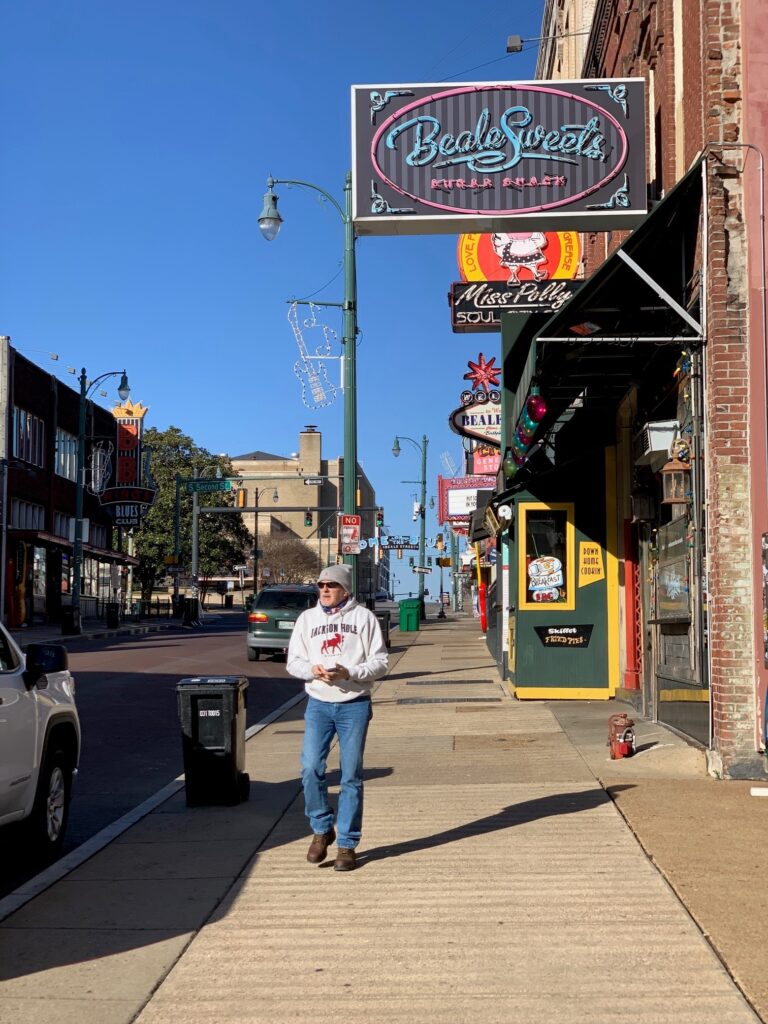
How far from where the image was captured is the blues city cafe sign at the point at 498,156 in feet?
39.1

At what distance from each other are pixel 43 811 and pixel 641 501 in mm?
7564

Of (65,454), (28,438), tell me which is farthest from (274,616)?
(65,454)

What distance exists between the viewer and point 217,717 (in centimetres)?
908

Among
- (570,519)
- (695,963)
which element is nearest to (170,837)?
(695,963)

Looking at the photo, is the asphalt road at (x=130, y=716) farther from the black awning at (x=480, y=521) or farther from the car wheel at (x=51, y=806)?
the black awning at (x=480, y=521)

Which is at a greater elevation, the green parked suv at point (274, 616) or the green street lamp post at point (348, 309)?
the green street lamp post at point (348, 309)

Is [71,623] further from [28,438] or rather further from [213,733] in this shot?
[213,733]

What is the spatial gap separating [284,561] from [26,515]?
2317 inches

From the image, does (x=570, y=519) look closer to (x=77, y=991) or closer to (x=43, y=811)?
(x=43, y=811)

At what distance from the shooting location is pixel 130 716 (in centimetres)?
1600

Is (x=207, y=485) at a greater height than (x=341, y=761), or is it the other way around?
(x=207, y=485)

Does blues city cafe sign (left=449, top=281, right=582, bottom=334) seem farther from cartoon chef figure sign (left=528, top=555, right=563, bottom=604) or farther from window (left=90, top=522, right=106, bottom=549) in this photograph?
window (left=90, top=522, right=106, bottom=549)

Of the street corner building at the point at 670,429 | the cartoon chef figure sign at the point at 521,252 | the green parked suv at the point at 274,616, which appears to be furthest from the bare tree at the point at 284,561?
the street corner building at the point at 670,429

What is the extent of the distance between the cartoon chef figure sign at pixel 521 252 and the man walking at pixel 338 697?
13.3 metres
